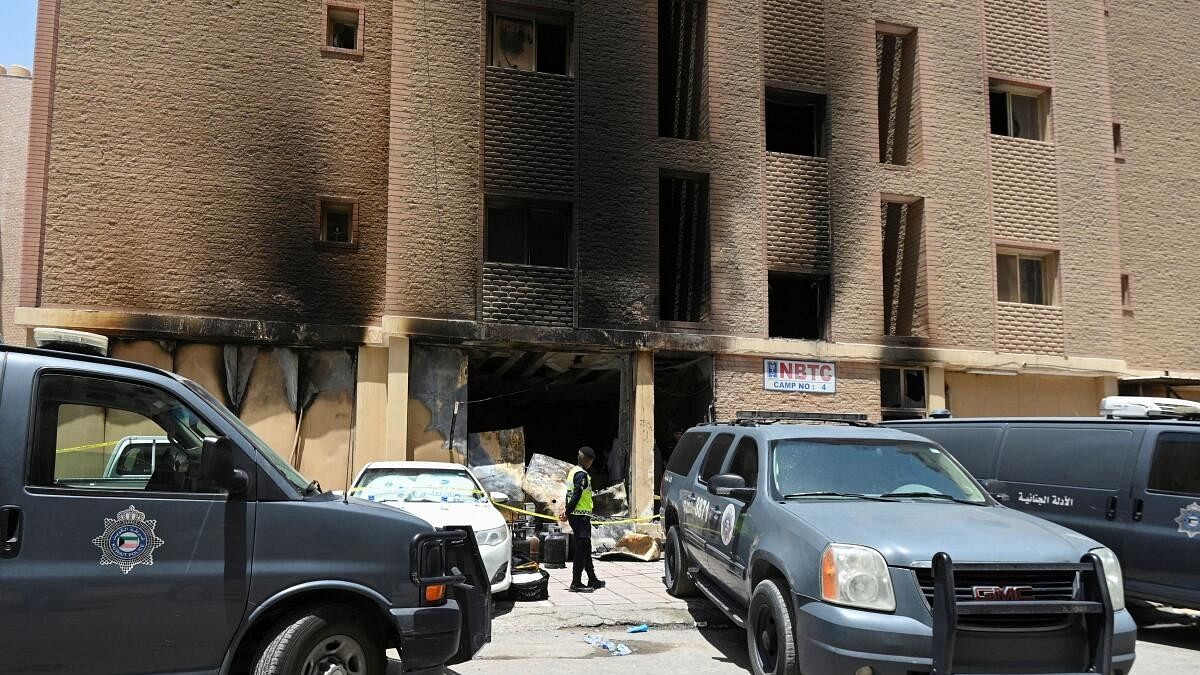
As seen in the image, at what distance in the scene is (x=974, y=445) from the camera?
10.0 m

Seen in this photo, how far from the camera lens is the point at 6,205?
68.9ft

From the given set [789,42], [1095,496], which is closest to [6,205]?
[789,42]

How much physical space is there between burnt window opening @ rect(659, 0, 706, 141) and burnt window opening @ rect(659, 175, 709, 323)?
1.13 metres

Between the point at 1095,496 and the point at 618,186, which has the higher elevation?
the point at 618,186

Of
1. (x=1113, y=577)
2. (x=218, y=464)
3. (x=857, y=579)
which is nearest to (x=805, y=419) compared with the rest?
(x=1113, y=577)

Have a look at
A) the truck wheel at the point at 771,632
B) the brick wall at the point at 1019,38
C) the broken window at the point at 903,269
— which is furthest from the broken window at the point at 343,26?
the brick wall at the point at 1019,38

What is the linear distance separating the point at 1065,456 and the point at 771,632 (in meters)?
5.07

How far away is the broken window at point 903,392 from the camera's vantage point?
1695 cm

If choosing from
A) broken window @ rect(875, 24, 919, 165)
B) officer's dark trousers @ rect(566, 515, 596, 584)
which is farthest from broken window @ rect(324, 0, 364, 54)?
broken window @ rect(875, 24, 919, 165)

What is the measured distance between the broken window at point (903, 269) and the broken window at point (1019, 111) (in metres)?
3.29

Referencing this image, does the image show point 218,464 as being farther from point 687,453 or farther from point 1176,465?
point 1176,465

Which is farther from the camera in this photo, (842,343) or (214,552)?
(842,343)

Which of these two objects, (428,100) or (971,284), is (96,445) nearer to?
(428,100)

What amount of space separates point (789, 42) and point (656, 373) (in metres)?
7.37
